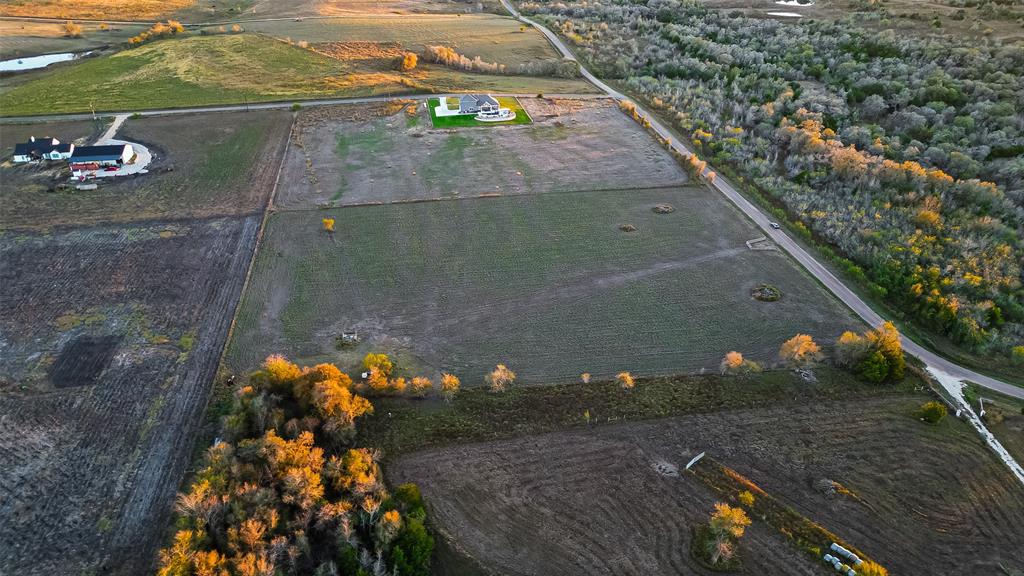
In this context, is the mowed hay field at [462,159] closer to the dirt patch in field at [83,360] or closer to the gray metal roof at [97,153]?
the gray metal roof at [97,153]

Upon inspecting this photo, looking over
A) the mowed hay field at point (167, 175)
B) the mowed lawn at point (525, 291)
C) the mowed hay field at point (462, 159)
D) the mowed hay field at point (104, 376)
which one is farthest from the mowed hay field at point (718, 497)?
the mowed hay field at point (167, 175)

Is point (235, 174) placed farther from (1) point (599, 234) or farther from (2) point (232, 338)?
(1) point (599, 234)

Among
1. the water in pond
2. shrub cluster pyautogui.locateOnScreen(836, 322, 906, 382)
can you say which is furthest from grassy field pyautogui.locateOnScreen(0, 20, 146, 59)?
shrub cluster pyautogui.locateOnScreen(836, 322, 906, 382)

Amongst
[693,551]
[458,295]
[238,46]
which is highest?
[238,46]

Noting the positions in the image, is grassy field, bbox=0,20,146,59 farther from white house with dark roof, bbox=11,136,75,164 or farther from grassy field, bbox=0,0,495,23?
white house with dark roof, bbox=11,136,75,164

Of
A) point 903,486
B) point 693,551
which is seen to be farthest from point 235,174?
point 903,486

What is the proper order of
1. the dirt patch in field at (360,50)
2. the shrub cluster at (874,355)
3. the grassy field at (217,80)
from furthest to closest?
the dirt patch in field at (360,50), the grassy field at (217,80), the shrub cluster at (874,355)
